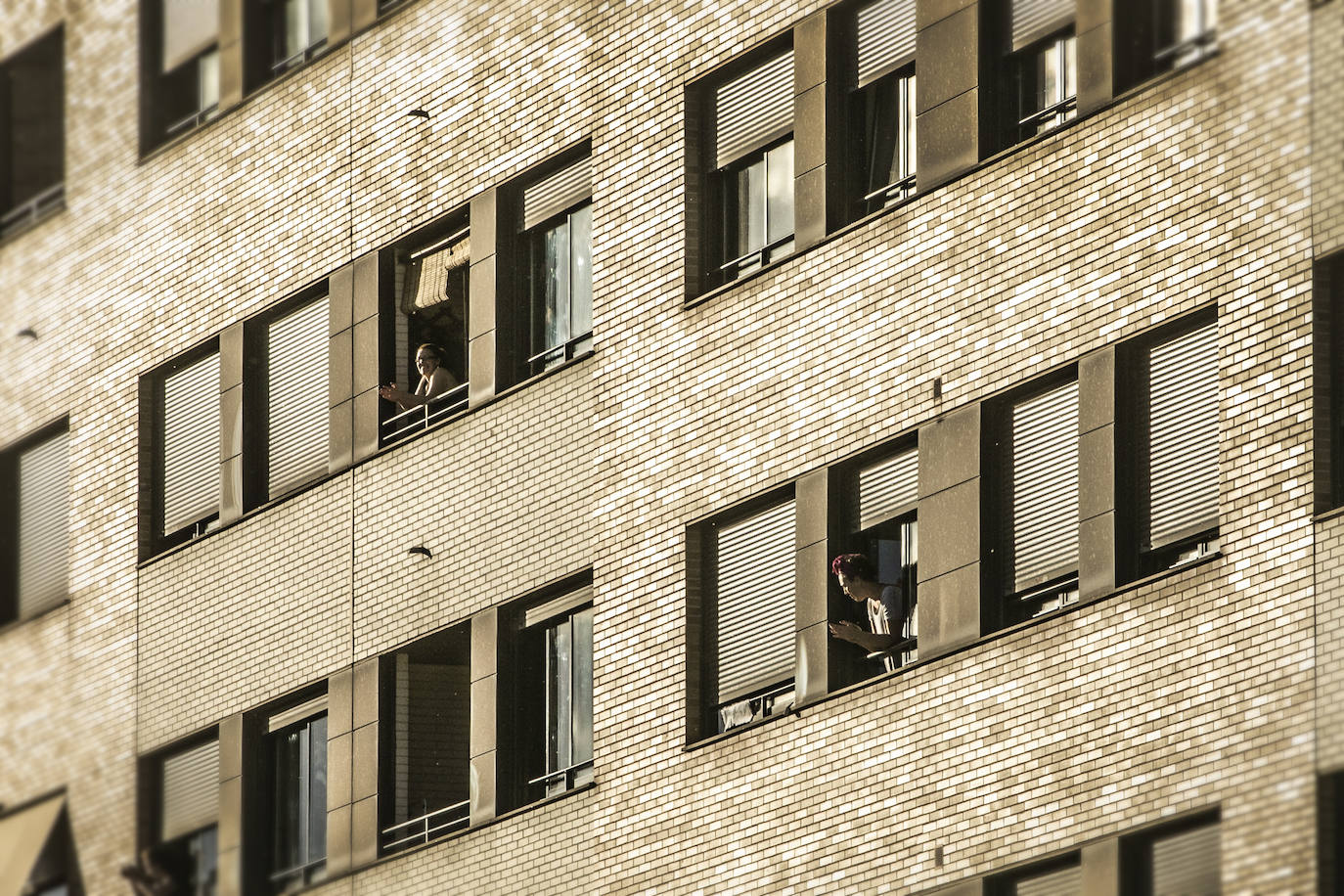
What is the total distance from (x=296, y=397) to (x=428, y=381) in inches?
100

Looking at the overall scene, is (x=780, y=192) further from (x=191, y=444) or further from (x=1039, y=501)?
(x=191, y=444)

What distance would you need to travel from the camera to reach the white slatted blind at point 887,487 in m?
25.9

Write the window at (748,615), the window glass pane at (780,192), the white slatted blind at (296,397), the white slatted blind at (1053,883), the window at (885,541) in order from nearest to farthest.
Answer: the white slatted blind at (1053,883)
the window at (885,541)
the window at (748,615)
the window glass pane at (780,192)
the white slatted blind at (296,397)

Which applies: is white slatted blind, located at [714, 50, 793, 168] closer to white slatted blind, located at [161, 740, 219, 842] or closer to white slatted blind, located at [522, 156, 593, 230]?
white slatted blind, located at [522, 156, 593, 230]

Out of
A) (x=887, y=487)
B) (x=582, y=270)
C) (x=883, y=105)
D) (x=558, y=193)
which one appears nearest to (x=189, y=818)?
(x=582, y=270)

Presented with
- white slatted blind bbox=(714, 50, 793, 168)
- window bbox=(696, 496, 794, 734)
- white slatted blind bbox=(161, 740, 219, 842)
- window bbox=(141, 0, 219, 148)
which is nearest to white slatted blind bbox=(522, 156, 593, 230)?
white slatted blind bbox=(714, 50, 793, 168)

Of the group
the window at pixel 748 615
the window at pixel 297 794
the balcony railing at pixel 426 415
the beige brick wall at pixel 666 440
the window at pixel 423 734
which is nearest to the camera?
the beige brick wall at pixel 666 440

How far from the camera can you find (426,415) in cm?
3120

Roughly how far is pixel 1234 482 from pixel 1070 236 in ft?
8.46

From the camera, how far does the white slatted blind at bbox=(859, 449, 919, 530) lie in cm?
2588

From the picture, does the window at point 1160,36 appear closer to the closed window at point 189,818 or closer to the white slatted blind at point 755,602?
the white slatted blind at point 755,602

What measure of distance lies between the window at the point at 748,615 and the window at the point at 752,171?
234cm

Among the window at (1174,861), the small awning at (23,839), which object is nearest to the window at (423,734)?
the small awning at (23,839)

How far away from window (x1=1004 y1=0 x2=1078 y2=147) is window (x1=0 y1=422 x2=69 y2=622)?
47.8 ft
